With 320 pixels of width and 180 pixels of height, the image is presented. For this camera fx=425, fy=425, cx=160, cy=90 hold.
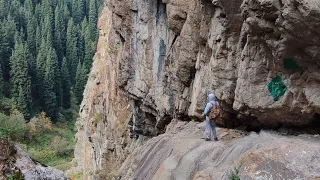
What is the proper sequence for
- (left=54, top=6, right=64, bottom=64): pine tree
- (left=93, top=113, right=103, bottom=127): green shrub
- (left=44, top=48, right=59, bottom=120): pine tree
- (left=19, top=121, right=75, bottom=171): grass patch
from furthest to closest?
1. (left=54, top=6, right=64, bottom=64): pine tree
2. (left=44, top=48, right=59, bottom=120): pine tree
3. (left=19, top=121, right=75, bottom=171): grass patch
4. (left=93, top=113, right=103, bottom=127): green shrub

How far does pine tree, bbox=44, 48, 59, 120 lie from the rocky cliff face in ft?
190

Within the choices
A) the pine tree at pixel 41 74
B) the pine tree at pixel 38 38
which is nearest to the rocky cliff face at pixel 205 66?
the pine tree at pixel 41 74

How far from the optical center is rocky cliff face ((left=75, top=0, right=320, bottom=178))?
1255 centimetres

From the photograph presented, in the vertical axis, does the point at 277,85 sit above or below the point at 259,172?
above

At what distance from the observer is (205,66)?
18969 mm

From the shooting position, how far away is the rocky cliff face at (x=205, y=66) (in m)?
12.6

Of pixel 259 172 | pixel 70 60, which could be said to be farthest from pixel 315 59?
pixel 70 60

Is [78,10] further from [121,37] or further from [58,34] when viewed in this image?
[121,37]

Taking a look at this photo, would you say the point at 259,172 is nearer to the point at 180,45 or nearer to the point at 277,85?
the point at 277,85

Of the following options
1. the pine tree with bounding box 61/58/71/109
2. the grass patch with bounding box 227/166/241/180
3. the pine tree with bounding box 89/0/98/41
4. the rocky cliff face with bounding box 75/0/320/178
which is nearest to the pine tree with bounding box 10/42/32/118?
the pine tree with bounding box 61/58/71/109

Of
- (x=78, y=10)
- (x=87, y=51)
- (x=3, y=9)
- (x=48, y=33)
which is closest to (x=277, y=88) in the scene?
(x=87, y=51)

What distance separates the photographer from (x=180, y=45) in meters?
21.3

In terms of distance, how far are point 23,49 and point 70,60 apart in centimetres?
2467

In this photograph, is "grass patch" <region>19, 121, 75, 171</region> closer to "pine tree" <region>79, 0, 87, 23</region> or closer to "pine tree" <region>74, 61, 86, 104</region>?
"pine tree" <region>74, 61, 86, 104</region>
